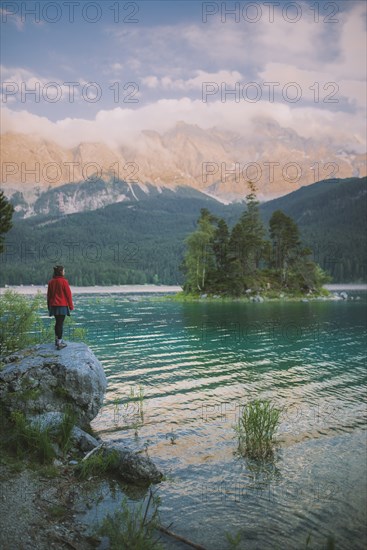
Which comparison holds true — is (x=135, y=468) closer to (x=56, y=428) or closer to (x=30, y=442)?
(x=56, y=428)

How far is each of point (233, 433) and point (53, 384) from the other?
6665mm

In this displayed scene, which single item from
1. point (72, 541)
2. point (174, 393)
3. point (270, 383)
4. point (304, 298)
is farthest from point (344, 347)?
point (304, 298)

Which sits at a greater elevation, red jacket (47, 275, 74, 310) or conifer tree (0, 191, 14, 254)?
conifer tree (0, 191, 14, 254)

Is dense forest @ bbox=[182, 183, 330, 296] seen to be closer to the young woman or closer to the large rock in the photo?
the young woman

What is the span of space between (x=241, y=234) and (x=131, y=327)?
196 ft

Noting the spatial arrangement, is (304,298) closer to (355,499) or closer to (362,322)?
(362,322)

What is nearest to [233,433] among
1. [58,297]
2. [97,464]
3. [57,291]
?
[97,464]

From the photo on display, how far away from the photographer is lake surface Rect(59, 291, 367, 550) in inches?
391

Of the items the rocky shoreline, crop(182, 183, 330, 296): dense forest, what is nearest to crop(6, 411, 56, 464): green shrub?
the rocky shoreline

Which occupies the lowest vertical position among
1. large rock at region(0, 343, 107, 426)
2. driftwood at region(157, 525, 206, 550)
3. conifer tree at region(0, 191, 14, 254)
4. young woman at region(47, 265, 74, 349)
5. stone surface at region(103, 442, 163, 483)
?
driftwood at region(157, 525, 206, 550)

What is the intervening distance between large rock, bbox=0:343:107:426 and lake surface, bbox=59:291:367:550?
4.90ft

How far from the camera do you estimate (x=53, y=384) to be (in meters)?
15.3

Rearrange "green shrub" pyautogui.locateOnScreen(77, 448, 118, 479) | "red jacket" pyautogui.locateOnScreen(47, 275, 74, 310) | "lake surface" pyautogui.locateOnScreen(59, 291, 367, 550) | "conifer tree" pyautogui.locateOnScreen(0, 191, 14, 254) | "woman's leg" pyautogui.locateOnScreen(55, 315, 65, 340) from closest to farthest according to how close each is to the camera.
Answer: "lake surface" pyautogui.locateOnScreen(59, 291, 367, 550) < "green shrub" pyautogui.locateOnScreen(77, 448, 118, 479) < "red jacket" pyautogui.locateOnScreen(47, 275, 74, 310) < "woman's leg" pyautogui.locateOnScreen(55, 315, 65, 340) < "conifer tree" pyautogui.locateOnScreen(0, 191, 14, 254)

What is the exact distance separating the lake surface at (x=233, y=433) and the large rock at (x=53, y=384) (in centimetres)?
149
